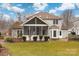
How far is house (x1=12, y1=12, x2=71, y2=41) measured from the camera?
24.9 feet

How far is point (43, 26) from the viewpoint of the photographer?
7570mm

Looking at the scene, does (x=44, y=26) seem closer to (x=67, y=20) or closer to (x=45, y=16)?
(x=45, y=16)

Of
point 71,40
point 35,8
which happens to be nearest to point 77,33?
point 71,40

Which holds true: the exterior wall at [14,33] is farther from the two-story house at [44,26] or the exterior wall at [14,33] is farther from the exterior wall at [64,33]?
the exterior wall at [64,33]

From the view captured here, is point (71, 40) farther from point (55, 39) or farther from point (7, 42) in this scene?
point (7, 42)

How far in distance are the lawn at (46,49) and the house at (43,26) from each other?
0.11 metres

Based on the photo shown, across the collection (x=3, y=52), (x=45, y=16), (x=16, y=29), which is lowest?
(x=3, y=52)

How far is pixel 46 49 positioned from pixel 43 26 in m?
0.28

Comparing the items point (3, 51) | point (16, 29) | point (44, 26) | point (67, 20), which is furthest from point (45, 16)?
point (3, 51)

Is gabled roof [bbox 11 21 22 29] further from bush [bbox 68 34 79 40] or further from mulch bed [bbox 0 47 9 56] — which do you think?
bush [bbox 68 34 79 40]

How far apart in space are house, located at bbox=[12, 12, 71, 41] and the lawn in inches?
4.3

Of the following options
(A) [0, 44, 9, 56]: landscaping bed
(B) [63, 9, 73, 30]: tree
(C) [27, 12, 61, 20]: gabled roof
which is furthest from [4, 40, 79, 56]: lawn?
(C) [27, 12, 61, 20]: gabled roof

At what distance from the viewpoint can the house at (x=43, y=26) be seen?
7578mm

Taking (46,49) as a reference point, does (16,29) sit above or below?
above
